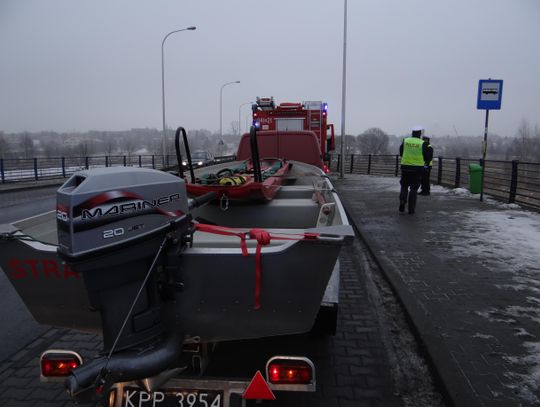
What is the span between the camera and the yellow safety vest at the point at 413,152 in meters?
10.1

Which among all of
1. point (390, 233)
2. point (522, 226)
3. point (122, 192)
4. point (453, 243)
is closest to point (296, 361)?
point (122, 192)

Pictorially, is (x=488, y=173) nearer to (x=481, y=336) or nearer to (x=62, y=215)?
(x=481, y=336)

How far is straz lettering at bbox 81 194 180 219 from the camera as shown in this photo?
2059 mm

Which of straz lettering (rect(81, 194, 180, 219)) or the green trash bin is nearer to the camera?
straz lettering (rect(81, 194, 180, 219))

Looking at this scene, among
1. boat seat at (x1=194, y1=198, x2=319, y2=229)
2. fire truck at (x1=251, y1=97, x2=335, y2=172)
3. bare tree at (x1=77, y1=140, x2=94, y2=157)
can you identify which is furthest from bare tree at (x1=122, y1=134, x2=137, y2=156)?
boat seat at (x1=194, y1=198, x2=319, y2=229)

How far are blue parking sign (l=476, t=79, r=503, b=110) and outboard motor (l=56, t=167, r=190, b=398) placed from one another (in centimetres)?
1149

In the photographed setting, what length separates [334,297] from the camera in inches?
138

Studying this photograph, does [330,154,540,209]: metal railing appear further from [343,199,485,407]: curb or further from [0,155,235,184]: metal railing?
[0,155,235,184]: metal railing

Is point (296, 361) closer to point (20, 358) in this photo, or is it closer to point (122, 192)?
point (122, 192)

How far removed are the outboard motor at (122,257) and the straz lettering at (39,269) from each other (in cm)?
34

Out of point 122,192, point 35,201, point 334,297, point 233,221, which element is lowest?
point 35,201

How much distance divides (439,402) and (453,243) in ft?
16.1

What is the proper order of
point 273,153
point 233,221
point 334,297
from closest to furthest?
point 334,297, point 233,221, point 273,153

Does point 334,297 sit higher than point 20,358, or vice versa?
point 334,297
